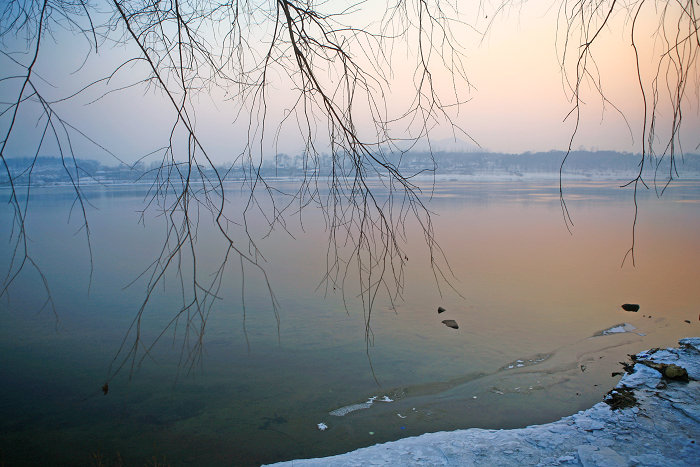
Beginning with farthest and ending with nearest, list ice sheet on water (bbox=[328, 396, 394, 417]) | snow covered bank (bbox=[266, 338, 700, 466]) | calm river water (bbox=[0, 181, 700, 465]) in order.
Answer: ice sheet on water (bbox=[328, 396, 394, 417]), calm river water (bbox=[0, 181, 700, 465]), snow covered bank (bbox=[266, 338, 700, 466])

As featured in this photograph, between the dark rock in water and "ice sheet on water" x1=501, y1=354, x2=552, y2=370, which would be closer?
"ice sheet on water" x1=501, y1=354, x2=552, y2=370

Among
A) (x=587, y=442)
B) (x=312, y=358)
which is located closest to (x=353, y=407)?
(x=312, y=358)

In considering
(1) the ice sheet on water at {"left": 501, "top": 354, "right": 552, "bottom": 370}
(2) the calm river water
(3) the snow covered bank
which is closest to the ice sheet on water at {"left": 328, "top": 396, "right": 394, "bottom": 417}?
(2) the calm river water

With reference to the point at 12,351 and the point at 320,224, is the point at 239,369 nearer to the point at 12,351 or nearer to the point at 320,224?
the point at 12,351

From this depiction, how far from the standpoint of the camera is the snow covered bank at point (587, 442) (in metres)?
2.85

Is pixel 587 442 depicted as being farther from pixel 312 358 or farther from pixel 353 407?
pixel 312 358

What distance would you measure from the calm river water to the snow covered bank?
476mm

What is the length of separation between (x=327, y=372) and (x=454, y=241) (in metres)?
8.22

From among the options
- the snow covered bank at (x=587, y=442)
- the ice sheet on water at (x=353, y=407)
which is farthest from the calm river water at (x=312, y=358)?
the snow covered bank at (x=587, y=442)

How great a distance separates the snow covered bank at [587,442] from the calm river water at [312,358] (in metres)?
0.48

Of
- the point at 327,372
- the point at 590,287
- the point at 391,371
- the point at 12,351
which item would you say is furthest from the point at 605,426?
the point at 12,351

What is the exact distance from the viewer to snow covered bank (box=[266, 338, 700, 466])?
2853 mm

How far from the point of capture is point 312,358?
5195 millimetres

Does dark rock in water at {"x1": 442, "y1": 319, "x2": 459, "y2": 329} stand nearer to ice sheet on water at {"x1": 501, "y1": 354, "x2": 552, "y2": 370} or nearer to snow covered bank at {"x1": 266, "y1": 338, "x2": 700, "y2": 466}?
ice sheet on water at {"x1": 501, "y1": 354, "x2": 552, "y2": 370}
